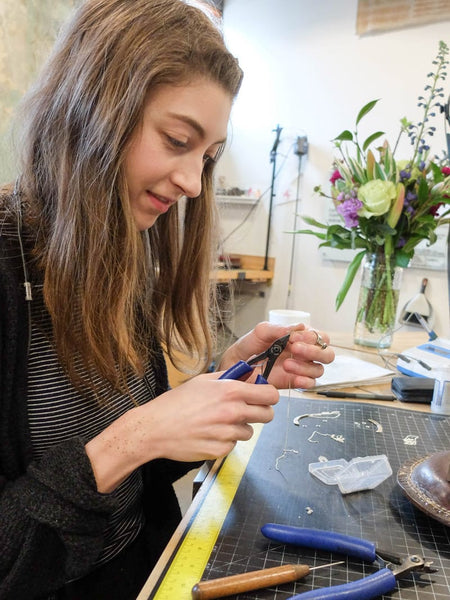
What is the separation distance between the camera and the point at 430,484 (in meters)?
0.58

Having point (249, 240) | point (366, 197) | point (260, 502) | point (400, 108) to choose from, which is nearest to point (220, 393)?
point (260, 502)

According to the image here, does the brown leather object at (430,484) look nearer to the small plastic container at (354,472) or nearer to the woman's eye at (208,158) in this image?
the small plastic container at (354,472)

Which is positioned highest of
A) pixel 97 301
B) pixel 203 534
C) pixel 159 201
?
pixel 159 201

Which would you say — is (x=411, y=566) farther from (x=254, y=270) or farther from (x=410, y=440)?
(x=254, y=270)

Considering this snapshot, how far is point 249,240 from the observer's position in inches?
125

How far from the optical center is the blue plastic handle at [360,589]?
1.37 feet

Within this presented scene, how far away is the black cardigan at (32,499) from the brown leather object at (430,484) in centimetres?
36

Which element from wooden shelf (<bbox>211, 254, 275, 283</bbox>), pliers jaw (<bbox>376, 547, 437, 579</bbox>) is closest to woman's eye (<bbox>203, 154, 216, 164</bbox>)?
pliers jaw (<bbox>376, 547, 437, 579</bbox>)

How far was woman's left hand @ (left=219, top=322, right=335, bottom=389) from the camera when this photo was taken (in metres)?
0.77

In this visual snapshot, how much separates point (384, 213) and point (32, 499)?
1090 millimetres

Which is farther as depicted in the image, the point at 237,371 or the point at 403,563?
the point at 237,371

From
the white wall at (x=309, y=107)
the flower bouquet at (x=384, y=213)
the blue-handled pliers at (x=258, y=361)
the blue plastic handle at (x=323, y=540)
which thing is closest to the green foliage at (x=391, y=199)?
the flower bouquet at (x=384, y=213)

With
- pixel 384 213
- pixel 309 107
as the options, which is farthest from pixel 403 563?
pixel 309 107

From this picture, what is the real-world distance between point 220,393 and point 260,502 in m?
0.15
